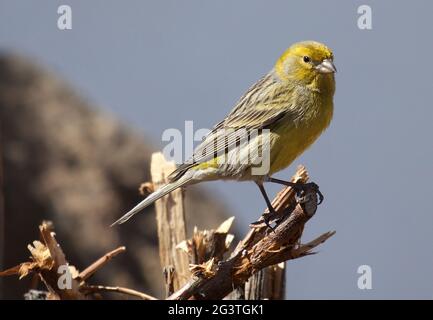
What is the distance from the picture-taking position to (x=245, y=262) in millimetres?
4672

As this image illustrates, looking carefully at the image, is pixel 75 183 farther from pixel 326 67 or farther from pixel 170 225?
pixel 326 67

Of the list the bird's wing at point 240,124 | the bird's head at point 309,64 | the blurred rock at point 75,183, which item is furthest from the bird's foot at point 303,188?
the blurred rock at point 75,183

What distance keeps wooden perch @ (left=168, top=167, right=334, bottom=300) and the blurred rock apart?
10.2 ft

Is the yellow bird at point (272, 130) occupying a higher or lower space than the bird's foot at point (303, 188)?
higher

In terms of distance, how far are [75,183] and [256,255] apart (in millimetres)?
4022

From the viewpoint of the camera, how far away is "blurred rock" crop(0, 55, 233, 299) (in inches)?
310

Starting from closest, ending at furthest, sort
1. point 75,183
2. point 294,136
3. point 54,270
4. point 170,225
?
point 54,270, point 294,136, point 170,225, point 75,183

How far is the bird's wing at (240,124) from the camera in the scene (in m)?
5.19

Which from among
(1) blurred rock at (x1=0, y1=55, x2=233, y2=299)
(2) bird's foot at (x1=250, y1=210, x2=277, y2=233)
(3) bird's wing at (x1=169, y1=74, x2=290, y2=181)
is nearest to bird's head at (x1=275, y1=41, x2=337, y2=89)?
(3) bird's wing at (x1=169, y1=74, x2=290, y2=181)

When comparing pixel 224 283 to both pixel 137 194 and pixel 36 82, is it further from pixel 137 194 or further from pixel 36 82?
pixel 36 82

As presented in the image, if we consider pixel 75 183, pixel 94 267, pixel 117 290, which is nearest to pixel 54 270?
pixel 94 267

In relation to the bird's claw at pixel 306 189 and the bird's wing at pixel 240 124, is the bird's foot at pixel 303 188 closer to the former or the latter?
the bird's claw at pixel 306 189

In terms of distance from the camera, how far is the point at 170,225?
548 centimetres

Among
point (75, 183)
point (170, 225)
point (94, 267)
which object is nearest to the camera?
point (94, 267)
